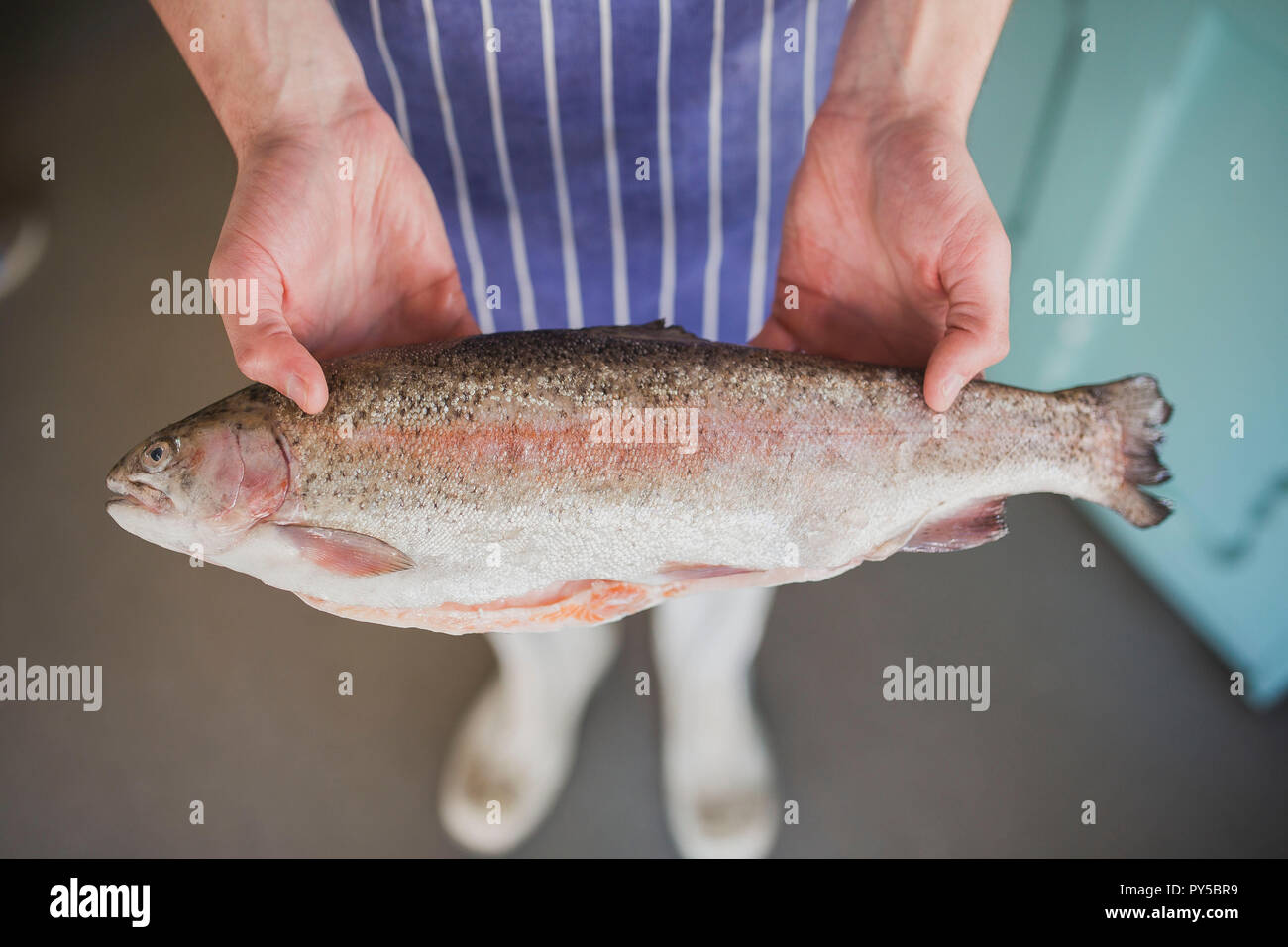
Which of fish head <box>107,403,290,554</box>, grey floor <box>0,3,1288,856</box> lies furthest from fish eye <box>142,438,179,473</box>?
grey floor <box>0,3,1288,856</box>

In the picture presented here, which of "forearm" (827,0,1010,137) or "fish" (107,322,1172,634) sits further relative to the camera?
"forearm" (827,0,1010,137)

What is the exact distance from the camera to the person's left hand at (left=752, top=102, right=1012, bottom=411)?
136 cm

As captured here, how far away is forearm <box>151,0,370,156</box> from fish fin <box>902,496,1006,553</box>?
1.32 metres

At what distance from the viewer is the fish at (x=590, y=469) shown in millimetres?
1258

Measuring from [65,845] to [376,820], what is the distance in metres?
0.94

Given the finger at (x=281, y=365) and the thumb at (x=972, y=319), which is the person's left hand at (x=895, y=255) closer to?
the thumb at (x=972, y=319)

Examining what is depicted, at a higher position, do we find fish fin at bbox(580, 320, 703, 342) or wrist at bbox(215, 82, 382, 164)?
wrist at bbox(215, 82, 382, 164)

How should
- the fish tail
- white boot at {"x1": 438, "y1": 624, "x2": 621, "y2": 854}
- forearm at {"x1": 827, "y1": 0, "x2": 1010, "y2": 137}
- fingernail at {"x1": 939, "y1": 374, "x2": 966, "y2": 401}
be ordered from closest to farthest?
fingernail at {"x1": 939, "y1": 374, "x2": 966, "y2": 401}, the fish tail, forearm at {"x1": 827, "y1": 0, "x2": 1010, "y2": 137}, white boot at {"x1": 438, "y1": 624, "x2": 621, "y2": 854}

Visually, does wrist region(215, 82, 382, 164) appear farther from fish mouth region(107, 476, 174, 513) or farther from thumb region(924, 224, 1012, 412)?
thumb region(924, 224, 1012, 412)

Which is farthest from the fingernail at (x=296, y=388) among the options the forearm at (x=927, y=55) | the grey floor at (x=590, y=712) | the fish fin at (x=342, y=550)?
the grey floor at (x=590, y=712)

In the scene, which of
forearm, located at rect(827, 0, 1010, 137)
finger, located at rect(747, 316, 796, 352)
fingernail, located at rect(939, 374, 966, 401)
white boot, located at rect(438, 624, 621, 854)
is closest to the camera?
fingernail, located at rect(939, 374, 966, 401)

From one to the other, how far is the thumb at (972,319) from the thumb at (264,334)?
3.13ft

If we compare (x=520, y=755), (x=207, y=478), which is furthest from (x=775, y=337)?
(x=520, y=755)

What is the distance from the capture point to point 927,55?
159cm
